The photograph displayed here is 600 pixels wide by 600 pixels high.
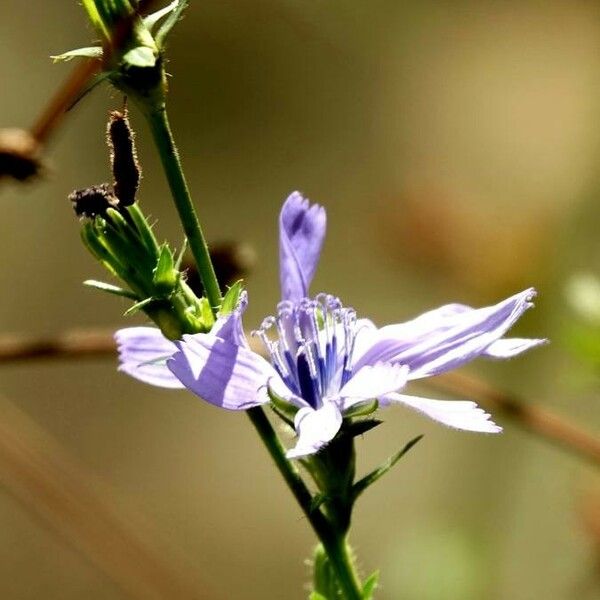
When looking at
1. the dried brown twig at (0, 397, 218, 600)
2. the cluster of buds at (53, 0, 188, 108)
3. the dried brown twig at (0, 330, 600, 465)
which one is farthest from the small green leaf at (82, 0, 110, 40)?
the dried brown twig at (0, 397, 218, 600)

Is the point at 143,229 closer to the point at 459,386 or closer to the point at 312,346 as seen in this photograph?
the point at 312,346

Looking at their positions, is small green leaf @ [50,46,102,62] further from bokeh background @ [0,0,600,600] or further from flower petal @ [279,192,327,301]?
bokeh background @ [0,0,600,600]

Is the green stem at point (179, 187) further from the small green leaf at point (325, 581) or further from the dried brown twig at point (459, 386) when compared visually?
the dried brown twig at point (459, 386)

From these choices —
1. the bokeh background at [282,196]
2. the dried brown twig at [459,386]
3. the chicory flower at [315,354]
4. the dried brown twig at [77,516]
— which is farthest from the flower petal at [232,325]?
the bokeh background at [282,196]

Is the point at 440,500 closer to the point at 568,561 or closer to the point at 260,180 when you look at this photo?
the point at 568,561

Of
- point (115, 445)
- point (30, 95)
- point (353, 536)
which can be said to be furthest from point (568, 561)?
→ point (30, 95)

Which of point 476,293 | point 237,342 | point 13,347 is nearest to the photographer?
point 237,342
